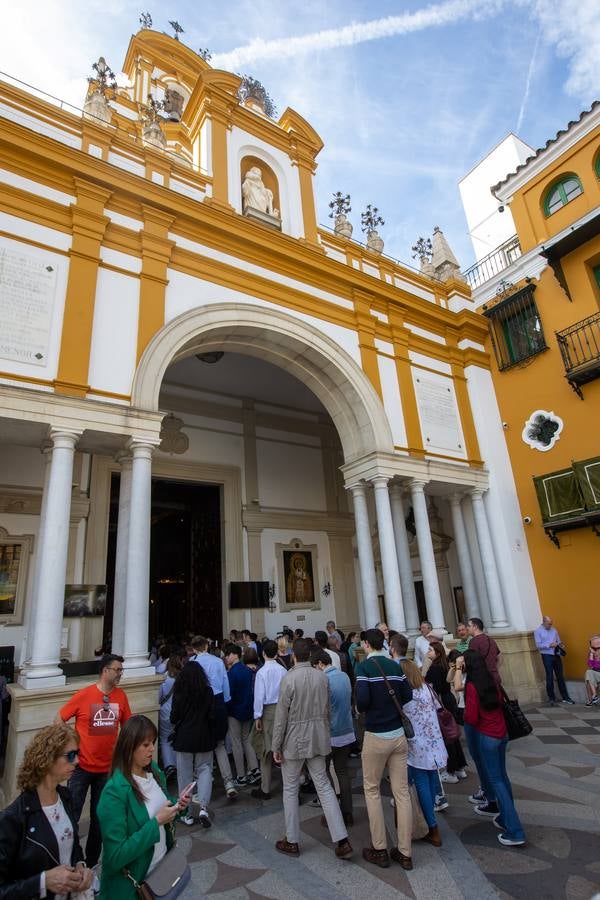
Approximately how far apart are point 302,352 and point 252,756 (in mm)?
6172

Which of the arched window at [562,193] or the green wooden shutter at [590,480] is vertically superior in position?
the arched window at [562,193]

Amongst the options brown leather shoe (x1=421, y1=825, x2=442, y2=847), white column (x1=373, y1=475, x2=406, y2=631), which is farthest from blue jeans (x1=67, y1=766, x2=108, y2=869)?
white column (x1=373, y1=475, x2=406, y2=631)

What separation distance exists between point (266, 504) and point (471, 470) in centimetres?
461

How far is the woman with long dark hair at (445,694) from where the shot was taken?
15.8 ft

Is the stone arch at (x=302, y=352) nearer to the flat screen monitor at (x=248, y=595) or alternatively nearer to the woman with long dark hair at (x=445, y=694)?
the flat screen monitor at (x=248, y=595)

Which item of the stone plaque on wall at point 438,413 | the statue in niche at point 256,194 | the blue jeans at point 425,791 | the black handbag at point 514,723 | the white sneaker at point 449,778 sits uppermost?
Result: the statue in niche at point 256,194

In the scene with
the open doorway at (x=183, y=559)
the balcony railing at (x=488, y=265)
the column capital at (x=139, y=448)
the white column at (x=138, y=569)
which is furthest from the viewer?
the balcony railing at (x=488, y=265)

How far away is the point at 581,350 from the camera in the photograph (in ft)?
31.4

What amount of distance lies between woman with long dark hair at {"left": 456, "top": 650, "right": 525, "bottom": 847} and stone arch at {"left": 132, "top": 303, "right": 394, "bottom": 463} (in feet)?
17.5

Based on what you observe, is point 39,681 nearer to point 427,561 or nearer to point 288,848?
point 288,848

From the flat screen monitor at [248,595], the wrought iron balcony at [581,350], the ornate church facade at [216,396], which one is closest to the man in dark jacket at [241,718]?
the ornate church facade at [216,396]

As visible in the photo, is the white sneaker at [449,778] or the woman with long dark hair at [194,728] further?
the white sneaker at [449,778]

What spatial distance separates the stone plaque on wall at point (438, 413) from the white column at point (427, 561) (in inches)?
39.4

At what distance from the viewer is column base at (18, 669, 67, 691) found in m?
4.88
